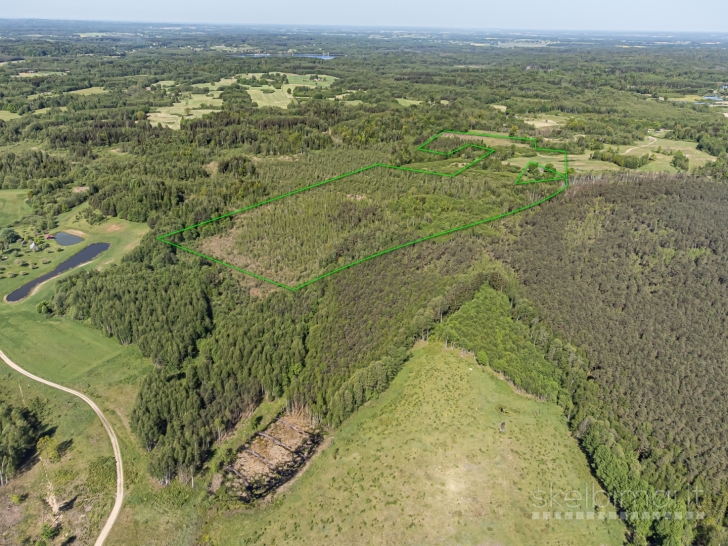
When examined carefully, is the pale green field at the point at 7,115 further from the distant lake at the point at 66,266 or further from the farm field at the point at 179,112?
the distant lake at the point at 66,266

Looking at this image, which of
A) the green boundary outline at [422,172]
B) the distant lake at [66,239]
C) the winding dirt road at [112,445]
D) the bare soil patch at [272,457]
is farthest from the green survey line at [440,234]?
the distant lake at [66,239]

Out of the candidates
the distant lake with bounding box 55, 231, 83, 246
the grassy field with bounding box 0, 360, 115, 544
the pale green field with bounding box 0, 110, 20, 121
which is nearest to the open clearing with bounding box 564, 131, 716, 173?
the distant lake with bounding box 55, 231, 83, 246

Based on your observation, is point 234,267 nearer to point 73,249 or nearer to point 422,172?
point 73,249

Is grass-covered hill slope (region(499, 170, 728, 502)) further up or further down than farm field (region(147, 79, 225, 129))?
further down

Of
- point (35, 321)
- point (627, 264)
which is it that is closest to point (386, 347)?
point (627, 264)

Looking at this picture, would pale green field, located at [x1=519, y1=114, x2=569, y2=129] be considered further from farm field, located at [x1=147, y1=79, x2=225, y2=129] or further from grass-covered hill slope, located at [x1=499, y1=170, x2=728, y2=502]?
farm field, located at [x1=147, y1=79, x2=225, y2=129]

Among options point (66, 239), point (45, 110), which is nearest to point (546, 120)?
point (66, 239)
